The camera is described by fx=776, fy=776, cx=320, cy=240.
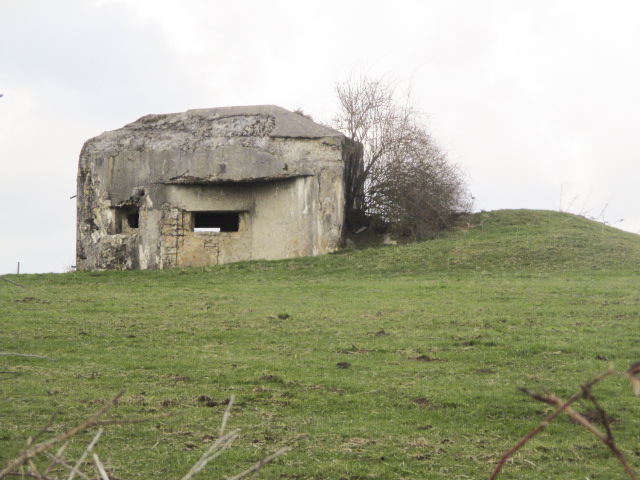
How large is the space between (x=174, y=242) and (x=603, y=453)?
58.4 feet

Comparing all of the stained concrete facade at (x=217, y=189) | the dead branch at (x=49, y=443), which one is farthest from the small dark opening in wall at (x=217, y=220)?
the dead branch at (x=49, y=443)

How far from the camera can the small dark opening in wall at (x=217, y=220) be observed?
85.1 feet

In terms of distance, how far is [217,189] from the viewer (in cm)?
2380

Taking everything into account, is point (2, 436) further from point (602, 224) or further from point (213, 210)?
point (602, 224)

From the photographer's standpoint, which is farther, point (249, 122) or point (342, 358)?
point (249, 122)

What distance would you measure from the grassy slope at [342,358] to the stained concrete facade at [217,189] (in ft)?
7.91

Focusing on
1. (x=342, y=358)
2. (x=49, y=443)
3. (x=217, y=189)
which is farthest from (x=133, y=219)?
(x=49, y=443)

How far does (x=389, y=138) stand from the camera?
87.8 feet

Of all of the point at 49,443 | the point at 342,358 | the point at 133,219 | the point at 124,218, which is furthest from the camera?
the point at 133,219

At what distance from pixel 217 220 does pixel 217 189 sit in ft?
13.7

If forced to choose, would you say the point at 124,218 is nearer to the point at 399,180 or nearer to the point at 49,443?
the point at 399,180

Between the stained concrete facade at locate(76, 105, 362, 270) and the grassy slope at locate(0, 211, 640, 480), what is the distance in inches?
94.9

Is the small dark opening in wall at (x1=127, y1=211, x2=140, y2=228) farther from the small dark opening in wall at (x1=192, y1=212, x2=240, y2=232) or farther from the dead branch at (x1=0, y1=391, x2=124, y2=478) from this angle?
the dead branch at (x1=0, y1=391, x2=124, y2=478)

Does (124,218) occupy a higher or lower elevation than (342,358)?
higher
